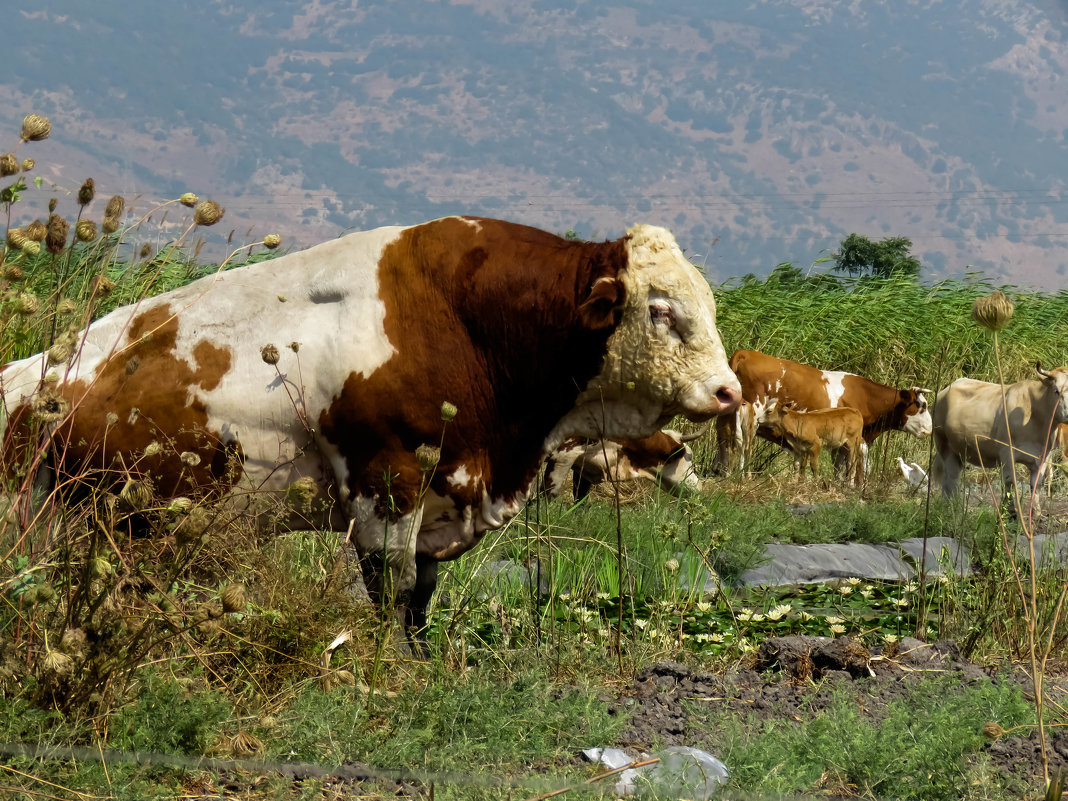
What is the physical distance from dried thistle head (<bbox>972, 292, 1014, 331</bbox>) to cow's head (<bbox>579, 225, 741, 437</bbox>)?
1358mm

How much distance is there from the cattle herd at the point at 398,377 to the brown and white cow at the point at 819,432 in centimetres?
751

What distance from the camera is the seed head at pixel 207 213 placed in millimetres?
3213

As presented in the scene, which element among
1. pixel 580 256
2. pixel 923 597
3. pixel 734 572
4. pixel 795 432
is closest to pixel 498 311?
pixel 580 256

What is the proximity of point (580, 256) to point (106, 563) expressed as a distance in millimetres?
2109

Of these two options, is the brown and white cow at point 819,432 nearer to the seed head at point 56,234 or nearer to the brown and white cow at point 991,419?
the brown and white cow at point 991,419

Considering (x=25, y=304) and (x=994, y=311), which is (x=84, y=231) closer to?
(x=25, y=304)

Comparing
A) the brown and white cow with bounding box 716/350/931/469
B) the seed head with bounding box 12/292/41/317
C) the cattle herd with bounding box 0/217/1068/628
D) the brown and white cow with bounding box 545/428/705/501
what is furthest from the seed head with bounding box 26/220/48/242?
the brown and white cow with bounding box 716/350/931/469

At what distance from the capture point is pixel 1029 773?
10.7 feet

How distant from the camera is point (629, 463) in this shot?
9227 millimetres

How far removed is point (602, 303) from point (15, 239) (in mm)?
1887

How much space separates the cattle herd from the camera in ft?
13.1

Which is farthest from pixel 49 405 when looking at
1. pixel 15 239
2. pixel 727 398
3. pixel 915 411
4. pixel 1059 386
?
pixel 915 411

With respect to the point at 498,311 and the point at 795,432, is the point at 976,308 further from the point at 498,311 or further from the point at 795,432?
the point at 795,432

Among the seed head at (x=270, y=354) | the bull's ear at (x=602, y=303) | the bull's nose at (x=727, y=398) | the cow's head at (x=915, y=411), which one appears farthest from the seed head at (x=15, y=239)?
the cow's head at (x=915, y=411)
